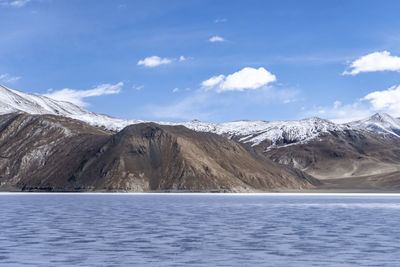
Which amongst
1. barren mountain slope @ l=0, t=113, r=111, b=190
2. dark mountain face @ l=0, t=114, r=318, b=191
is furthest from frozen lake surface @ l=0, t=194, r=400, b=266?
barren mountain slope @ l=0, t=113, r=111, b=190

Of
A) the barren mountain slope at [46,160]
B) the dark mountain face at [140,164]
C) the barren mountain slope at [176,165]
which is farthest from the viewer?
the barren mountain slope at [46,160]

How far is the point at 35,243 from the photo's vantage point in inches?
1385

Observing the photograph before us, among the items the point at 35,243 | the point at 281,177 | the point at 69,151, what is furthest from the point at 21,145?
the point at 35,243

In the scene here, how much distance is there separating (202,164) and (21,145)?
67190 mm

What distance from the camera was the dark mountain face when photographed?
521 ft

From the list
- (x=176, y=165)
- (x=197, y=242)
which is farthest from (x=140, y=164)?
(x=197, y=242)

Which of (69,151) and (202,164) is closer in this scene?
(202,164)

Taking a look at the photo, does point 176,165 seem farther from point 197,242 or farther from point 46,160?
point 197,242

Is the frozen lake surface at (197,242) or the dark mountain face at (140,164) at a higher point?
the dark mountain face at (140,164)

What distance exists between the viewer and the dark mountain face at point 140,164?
158875 mm

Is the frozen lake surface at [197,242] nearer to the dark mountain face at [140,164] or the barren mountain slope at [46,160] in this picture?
the dark mountain face at [140,164]

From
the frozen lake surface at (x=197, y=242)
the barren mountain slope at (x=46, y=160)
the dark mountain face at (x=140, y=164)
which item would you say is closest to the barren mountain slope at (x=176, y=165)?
the dark mountain face at (x=140, y=164)

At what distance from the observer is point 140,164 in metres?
165

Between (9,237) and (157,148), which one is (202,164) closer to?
(157,148)
